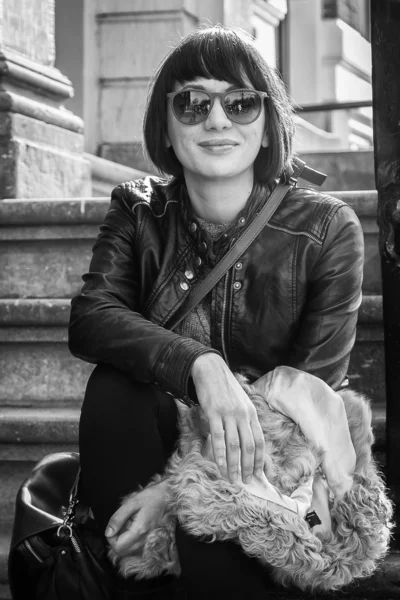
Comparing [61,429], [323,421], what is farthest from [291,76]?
[323,421]

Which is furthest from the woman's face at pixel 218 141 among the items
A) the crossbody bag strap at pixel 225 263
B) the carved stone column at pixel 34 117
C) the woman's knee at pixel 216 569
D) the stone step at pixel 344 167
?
the stone step at pixel 344 167

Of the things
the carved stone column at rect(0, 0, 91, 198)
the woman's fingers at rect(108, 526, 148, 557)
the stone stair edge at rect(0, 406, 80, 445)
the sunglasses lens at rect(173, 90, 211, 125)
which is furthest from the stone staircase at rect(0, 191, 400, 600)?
the sunglasses lens at rect(173, 90, 211, 125)

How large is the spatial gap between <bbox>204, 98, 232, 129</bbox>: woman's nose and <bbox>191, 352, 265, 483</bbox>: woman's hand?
585mm

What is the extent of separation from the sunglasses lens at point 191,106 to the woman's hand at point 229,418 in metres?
0.62

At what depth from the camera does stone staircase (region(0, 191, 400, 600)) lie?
117 inches

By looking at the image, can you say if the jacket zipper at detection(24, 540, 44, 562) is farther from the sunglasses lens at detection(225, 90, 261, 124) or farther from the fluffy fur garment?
the sunglasses lens at detection(225, 90, 261, 124)

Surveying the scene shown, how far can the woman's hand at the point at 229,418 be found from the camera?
2.04 metres

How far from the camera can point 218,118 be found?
2.39 meters

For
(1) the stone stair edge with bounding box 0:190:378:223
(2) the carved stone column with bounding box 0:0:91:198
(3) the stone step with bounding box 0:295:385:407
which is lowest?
(3) the stone step with bounding box 0:295:385:407

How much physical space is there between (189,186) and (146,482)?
77 centimetres

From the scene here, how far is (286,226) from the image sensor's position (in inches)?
94.0

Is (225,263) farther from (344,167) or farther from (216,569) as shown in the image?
(344,167)

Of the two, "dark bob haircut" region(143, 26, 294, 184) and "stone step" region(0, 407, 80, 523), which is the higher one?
"dark bob haircut" region(143, 26, 294, 184)

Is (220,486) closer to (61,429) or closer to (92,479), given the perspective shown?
(92,479)
